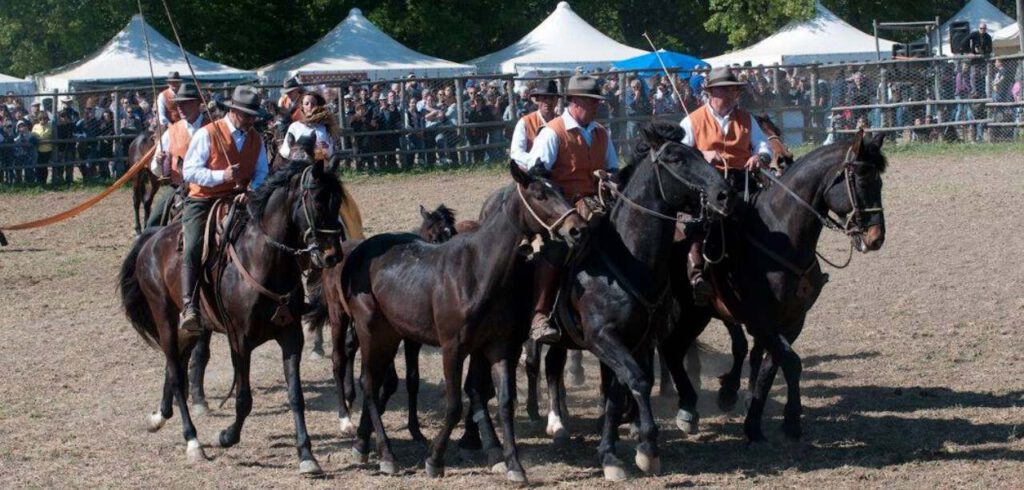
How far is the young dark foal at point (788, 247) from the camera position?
28.1 feet

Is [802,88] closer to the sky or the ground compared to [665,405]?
closer to the sky

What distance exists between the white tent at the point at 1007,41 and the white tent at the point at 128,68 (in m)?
19.4

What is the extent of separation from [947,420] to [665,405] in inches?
80.5

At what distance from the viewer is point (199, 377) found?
34.5 ft

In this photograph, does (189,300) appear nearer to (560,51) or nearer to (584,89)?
(584,89)

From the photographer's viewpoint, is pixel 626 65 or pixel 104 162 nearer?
pixel 104 162

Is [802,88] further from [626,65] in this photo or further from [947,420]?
[947,420]

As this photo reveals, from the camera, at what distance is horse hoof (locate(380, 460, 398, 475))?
838cm

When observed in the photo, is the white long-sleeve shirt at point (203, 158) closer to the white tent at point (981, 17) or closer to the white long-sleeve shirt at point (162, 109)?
the white long-sleeve shirt at point (162, 109)

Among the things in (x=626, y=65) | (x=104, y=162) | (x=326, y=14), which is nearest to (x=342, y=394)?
(x=104, y=162)

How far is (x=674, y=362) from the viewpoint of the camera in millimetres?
9516

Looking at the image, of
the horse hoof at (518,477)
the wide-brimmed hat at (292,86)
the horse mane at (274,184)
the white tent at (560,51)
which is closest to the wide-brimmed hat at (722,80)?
the horse mane at (274,184)

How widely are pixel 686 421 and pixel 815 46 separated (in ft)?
99.2

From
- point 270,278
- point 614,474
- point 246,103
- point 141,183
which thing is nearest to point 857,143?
point 614,474
